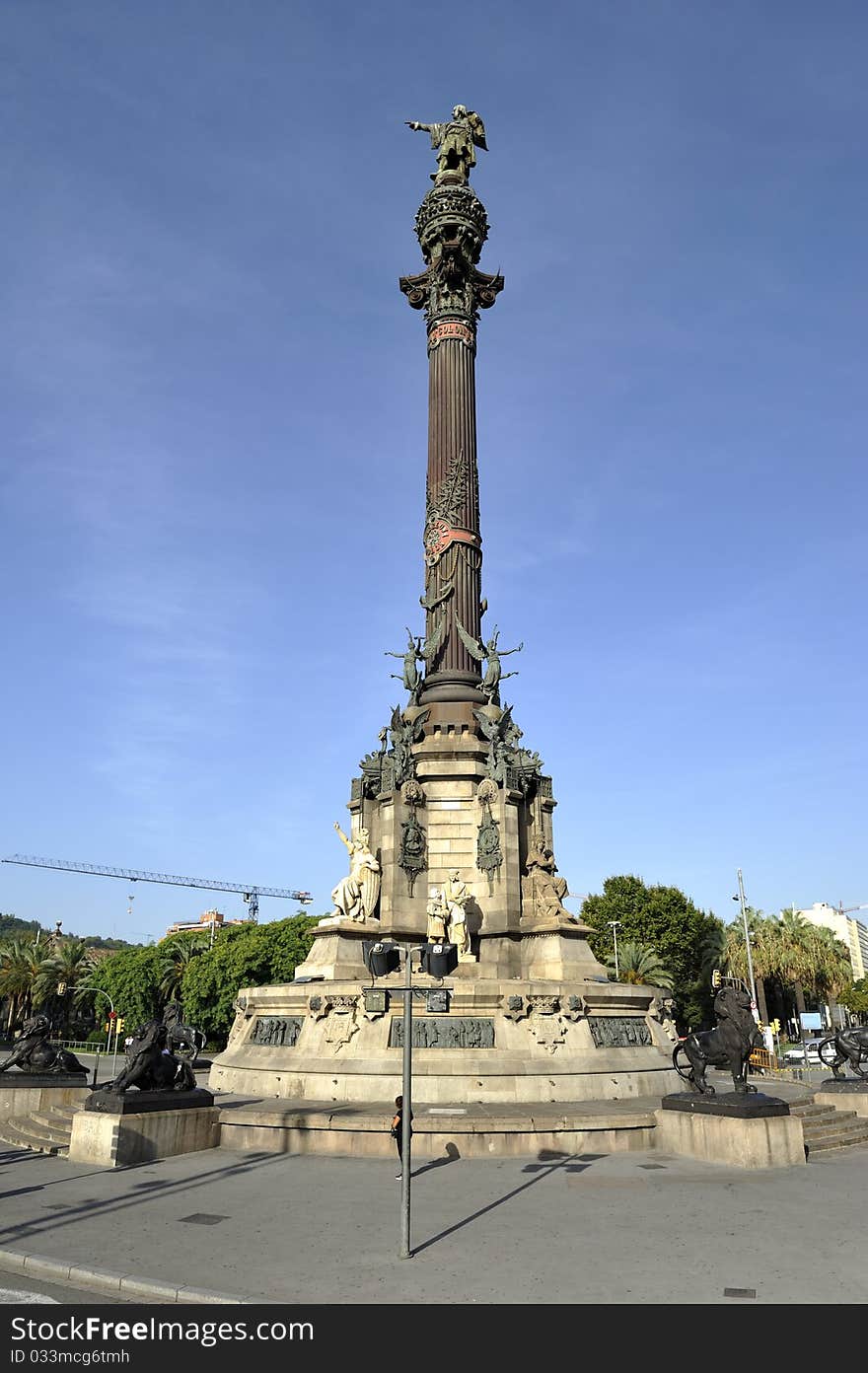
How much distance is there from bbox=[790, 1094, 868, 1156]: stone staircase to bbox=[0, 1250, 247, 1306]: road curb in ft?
44.2

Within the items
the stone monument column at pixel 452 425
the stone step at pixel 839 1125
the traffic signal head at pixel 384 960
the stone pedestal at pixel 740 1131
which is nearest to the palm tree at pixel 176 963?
the stone monument column at pixel 452 425

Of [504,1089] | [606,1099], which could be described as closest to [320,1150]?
[504,1089]

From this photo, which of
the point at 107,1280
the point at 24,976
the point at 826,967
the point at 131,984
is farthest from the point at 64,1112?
the point at 826,967

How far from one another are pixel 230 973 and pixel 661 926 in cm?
2968

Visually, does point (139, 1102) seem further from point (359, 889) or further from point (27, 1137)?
point (359, 889)

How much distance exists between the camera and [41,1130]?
19.9 metres

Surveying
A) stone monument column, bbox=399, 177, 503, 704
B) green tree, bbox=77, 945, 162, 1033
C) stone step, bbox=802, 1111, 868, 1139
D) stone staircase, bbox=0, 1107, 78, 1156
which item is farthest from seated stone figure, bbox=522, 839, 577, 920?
green tree, bbox=77, 945, 162, 1033

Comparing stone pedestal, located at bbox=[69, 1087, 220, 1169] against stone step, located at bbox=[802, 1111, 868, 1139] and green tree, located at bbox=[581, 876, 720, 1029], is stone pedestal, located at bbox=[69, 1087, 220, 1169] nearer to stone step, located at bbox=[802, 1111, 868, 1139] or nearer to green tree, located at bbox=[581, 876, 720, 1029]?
stone step, located at bbox=[802, 1111, 868, 1139]

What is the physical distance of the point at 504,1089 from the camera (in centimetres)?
2100

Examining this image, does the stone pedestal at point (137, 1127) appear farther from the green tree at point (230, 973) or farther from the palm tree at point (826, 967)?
the palm tree at point (826, 967)

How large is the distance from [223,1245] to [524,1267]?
11.9 feet

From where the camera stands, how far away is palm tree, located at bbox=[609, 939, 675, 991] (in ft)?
188

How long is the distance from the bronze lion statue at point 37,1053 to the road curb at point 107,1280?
13.5 metres
